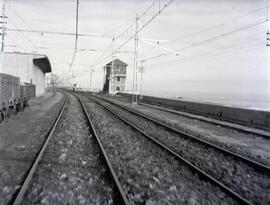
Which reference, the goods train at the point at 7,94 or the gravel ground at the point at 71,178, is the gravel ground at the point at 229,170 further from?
the goods train at the point at 7,94

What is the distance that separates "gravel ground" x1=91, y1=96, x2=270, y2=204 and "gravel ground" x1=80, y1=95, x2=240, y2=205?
596 mm

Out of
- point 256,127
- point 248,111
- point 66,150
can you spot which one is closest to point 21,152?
point 66,150

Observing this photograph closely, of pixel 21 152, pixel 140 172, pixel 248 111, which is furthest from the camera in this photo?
pixel 248 111

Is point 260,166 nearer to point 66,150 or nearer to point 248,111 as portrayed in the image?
point 66,150

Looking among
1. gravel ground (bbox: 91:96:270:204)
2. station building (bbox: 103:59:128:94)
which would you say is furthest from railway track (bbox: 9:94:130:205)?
station building (bbox: 103:59:128:94)

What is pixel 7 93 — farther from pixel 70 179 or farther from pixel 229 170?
pixel 229 170

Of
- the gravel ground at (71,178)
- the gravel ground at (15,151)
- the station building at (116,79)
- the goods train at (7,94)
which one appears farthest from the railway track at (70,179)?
the station building at (116,79)

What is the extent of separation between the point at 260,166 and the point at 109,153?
176 inches

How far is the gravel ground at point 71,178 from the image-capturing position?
524 centimetres

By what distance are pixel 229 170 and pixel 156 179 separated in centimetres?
232

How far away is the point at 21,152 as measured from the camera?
906 cm

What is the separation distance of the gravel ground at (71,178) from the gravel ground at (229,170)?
2.75m

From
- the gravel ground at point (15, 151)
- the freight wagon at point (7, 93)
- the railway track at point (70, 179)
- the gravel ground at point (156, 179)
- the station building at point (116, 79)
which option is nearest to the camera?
the railway track at point (70, 179)

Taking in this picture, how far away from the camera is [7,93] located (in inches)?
621
